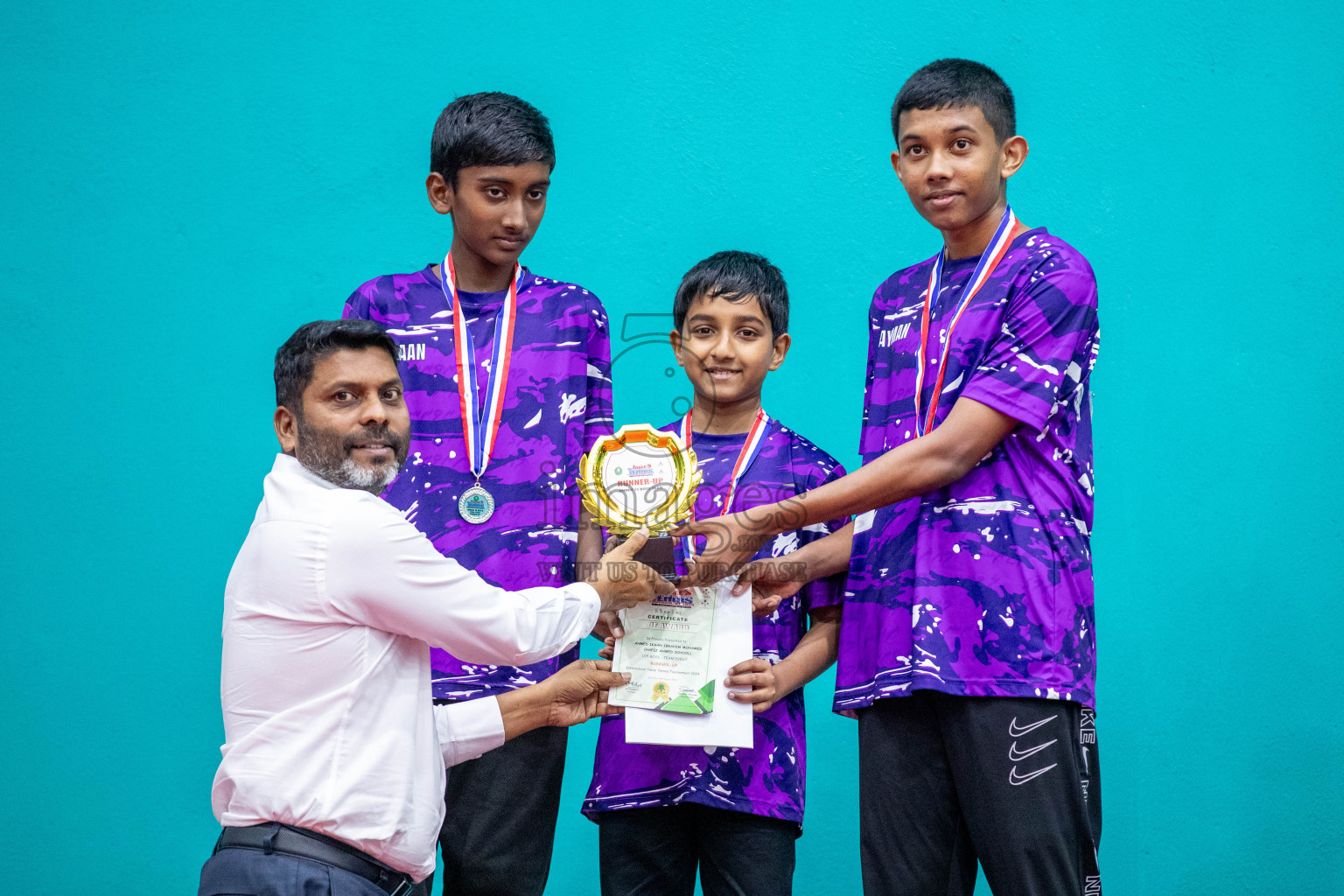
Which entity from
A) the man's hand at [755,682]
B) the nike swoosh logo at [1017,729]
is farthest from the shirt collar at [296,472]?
the nike swoosh logo at [1017,729]

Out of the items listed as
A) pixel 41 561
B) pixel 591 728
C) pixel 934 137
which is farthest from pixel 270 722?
pixel 41 561

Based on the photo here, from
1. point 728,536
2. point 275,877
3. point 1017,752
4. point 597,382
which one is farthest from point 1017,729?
point 275,877

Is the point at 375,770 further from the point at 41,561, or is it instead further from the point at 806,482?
the point at 41,561

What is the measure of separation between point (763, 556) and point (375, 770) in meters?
0.86

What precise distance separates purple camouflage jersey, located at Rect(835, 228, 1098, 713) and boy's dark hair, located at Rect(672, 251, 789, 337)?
0.40 metres

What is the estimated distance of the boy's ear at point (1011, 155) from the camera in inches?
82.7

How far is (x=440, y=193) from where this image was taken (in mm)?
2340

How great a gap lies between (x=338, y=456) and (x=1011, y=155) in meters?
1.36

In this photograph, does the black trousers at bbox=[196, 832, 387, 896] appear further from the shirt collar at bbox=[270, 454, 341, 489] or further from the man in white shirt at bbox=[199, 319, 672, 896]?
the shirt collar at bbox=[270, 454, 341, 489]

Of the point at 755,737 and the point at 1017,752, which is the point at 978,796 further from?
the point at 755,737

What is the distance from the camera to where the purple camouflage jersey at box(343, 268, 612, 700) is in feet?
7.14

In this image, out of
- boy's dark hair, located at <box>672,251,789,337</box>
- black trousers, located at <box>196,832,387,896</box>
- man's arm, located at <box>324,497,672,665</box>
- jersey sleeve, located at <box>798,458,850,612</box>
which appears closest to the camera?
black trousers, located at <box>196,832,387,896</box>

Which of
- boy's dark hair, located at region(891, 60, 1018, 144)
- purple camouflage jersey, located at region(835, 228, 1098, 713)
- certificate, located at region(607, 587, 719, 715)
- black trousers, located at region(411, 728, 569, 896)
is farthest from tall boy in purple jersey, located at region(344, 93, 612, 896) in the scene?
boy's dark hair, located at region(891, 60, 1018, 144)

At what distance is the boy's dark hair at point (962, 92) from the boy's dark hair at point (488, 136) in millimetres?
737
